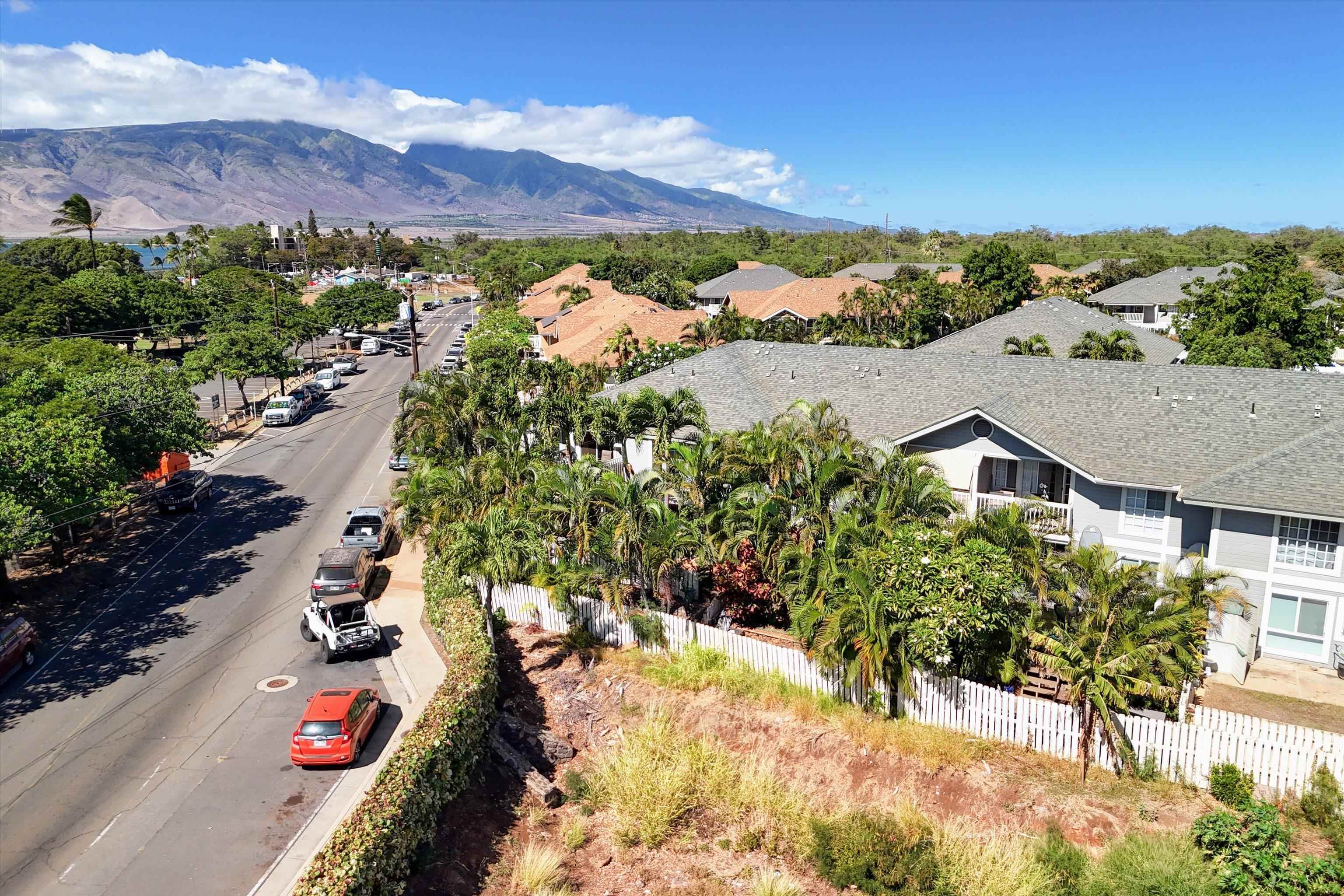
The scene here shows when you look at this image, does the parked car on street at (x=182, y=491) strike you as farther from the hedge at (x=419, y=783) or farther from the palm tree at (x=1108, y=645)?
the palm tree at (x=1108, y=645)

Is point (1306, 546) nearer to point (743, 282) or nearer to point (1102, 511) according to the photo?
point (1102, 511)

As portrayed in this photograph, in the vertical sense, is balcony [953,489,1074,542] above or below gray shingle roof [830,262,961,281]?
below

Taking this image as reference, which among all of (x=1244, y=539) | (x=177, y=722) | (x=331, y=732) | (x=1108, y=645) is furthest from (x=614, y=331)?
(x=1108, y=645)

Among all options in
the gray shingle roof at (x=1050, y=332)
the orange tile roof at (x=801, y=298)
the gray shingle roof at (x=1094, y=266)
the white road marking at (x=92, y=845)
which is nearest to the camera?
the white road marking at (x=92, y=845)

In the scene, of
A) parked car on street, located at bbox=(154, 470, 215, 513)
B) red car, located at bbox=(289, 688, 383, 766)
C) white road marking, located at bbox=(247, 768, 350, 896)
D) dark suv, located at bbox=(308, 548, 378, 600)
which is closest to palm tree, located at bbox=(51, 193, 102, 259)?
parked car on street, located at bbox=(154, 470, 215, 513)

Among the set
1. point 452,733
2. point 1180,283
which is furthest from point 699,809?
point 1180,283

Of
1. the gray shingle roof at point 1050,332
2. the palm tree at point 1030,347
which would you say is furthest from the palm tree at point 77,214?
the palm tree at point 1030,347

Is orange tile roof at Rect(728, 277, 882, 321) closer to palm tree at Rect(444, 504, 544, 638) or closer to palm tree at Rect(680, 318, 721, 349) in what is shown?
palm tree at Rect(680, 318, 721, 349)
